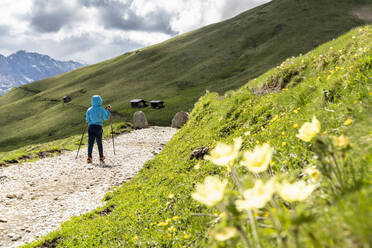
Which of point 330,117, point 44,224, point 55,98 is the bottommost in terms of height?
point 44,224

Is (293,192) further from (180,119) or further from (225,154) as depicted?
(180,119)

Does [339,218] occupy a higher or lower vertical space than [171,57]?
lower

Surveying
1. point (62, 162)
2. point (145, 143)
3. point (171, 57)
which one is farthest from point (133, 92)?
point (62, 162)

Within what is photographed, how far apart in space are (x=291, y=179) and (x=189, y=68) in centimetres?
10851

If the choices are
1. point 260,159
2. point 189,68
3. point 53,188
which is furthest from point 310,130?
point 189,68

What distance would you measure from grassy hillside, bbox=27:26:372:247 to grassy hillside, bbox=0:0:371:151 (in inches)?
1757

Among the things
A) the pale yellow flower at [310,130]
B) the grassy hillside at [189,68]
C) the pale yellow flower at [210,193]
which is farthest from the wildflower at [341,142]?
the grassy hillside at [189,68]

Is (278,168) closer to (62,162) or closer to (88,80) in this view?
(62,162)

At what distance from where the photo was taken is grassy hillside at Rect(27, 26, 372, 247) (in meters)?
1.58

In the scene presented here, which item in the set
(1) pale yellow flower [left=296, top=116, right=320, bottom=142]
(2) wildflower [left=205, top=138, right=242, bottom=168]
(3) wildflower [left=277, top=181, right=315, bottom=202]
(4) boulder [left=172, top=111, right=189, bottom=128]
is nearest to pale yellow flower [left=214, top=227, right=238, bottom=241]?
(3) wildflower [left=277, top=181, right=315, bottom=202]

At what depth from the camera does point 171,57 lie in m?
124

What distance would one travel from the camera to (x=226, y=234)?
4.99 feet

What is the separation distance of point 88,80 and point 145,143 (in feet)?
374

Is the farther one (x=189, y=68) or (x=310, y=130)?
(x=189, y=68)
